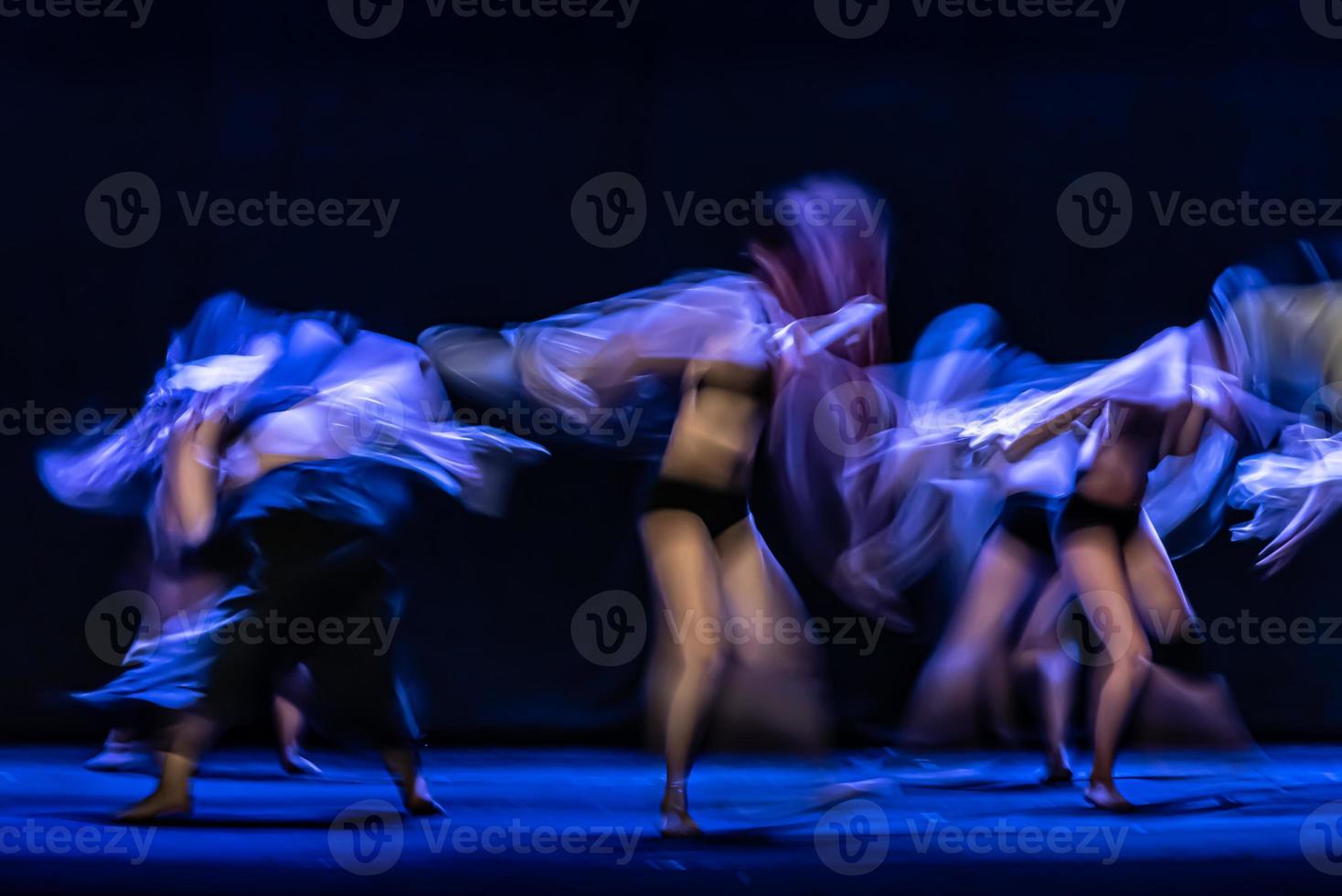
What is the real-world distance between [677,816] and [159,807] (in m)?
1.30

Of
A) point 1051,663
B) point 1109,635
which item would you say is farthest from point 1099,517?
point 1051,663

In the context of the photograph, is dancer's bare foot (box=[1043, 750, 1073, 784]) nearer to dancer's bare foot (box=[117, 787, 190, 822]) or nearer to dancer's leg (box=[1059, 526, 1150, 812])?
dancer's leg (box=[1059, 526, 1150, 812])

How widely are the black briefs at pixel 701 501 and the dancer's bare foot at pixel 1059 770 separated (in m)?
1.37

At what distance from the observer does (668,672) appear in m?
3.83

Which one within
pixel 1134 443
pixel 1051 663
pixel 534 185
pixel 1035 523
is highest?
pixel 534 185

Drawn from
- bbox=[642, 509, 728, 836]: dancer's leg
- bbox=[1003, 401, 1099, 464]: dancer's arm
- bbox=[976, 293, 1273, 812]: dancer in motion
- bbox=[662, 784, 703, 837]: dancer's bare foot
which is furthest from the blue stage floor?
bbox=[1003, 401, 1099, 464]: dancer's arm

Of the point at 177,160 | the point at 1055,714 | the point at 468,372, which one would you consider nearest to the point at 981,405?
the point at 1055,714

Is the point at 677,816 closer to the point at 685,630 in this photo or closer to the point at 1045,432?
the point at 685,630

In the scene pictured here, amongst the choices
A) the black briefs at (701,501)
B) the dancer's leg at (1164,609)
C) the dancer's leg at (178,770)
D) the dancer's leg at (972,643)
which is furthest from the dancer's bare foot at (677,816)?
the dancer's leg at (1164,609)

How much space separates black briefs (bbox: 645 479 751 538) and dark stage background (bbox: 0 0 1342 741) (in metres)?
1.36

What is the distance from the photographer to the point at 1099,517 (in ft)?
11.7

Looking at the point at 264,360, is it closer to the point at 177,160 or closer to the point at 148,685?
the point at 148,685

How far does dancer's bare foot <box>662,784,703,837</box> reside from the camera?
10.1 ft

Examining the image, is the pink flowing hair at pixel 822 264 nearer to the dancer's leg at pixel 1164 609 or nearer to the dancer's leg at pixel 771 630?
the dancer's leg at pixel 771 630
